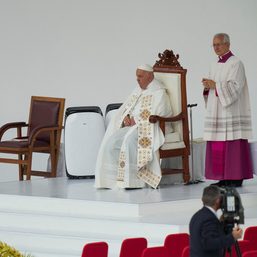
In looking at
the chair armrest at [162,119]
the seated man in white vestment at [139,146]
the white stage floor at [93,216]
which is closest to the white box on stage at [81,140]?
the seated man in white vestment at [139,146]

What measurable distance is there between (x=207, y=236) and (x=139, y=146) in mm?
3822

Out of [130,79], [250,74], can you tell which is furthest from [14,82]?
[250,74]

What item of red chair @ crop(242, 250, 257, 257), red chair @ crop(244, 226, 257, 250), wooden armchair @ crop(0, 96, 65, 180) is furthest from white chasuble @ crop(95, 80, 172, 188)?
red chair @ crop(242, 250, 257, 257)

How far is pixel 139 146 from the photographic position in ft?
31.9

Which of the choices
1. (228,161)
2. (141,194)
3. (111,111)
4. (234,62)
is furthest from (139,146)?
(111,111)

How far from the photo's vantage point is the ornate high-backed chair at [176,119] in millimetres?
9750

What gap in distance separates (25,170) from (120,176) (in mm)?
1750

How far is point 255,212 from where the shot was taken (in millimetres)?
8922

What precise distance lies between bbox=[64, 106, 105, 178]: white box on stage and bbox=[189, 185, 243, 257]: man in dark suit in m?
A: 4.85

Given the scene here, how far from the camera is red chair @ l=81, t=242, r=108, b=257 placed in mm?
6188

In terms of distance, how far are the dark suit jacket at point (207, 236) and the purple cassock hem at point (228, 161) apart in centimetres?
348

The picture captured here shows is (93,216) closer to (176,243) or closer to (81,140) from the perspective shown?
(81,140)

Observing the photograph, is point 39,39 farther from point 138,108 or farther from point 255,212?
point 255,212

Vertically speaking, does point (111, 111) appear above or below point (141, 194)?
above
